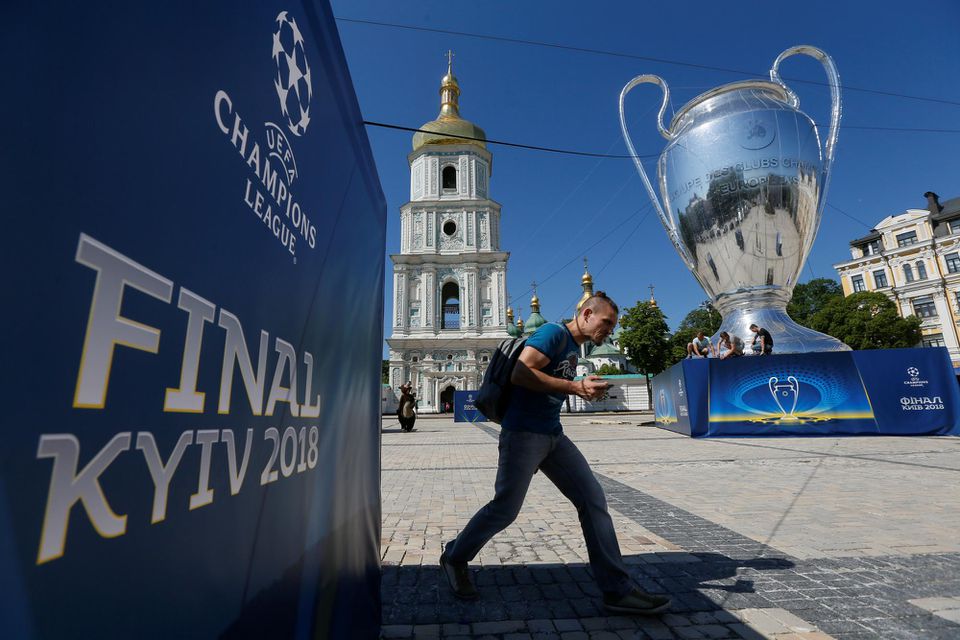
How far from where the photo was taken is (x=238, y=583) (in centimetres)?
96

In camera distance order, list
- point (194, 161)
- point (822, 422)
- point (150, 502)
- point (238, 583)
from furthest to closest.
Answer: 1. point (822, 422)
2. point (238, 583)
3. point (194, 161)
4. point (150, 502)

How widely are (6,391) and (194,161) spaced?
1.68 feet

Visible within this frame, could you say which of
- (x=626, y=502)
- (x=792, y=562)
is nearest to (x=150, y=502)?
(x=792, y=562)

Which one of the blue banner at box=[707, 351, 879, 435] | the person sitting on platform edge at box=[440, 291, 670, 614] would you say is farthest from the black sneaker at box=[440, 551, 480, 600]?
the blue banner at box=[707, 351, 879, 435]

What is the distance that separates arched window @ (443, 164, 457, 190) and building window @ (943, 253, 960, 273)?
130 feet

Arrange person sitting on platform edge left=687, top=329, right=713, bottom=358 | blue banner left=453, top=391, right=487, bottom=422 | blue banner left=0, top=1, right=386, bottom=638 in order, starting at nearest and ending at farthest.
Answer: blue banner left=0, top=1, right=386, bottom=638, person sitting on platform edge left=687, top=329, right=713, bottom=358, blue banner left=453, top=391, right=487, bottom=422

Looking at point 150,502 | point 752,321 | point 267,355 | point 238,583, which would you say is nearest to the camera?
point 150,502

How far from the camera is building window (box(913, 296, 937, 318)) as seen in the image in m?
39.0

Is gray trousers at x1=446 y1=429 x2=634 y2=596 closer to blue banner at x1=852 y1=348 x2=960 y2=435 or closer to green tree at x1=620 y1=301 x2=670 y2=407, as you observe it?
blue banner at x1=852 y1=348 x2=960 y2=435

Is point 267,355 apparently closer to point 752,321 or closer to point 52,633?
point 52,633

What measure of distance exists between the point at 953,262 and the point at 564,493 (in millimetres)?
51569

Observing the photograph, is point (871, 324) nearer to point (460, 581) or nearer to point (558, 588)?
point (558, 588)

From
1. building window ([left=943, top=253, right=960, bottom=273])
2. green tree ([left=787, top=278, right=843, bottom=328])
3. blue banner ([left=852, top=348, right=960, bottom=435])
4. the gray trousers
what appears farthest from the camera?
green tree ([left=787, top=278, right=843, bottom=328])

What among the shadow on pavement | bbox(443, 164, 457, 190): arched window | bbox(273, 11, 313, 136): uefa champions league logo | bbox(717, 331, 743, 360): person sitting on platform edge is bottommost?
the shadow on pavement
